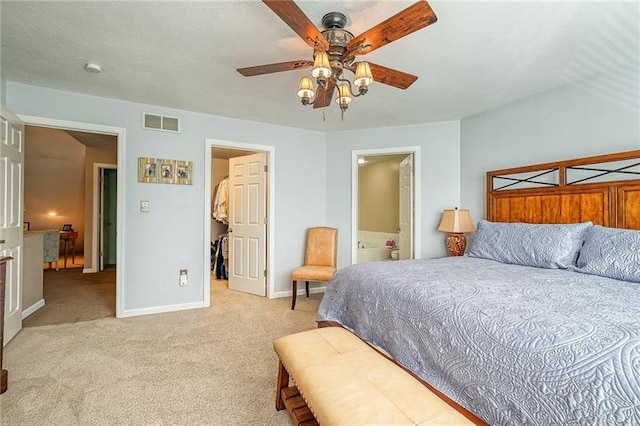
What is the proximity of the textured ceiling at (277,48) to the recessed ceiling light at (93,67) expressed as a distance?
38mm

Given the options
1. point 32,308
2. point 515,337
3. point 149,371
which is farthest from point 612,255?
point 32,308

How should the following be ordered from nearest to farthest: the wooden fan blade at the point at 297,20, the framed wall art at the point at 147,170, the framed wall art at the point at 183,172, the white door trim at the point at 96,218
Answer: the wooden fan blade at the point at 297,20, the framed wall art at the point at 147,170, the framed wall art at the point at 183,172, the white door trim at the point at 96,218

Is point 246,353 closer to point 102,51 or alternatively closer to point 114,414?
point 114,414

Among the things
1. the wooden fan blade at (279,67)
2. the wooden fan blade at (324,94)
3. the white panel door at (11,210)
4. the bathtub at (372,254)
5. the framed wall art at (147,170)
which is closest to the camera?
the wooden fan blade at (279,67)

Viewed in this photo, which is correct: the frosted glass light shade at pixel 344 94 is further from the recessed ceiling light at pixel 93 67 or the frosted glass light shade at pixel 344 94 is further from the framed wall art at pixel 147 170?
the framed wall art at pixel 147 170

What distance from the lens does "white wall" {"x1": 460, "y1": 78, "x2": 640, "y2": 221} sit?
2.44m

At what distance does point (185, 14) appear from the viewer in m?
1.87

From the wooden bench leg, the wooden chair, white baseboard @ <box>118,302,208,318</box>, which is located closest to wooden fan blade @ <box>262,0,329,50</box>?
the wooden bench leg

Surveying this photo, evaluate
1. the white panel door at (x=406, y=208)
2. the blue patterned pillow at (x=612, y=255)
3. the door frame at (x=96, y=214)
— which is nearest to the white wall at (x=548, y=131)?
the white panel door at (x=406, y=208)

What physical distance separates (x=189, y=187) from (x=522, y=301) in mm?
3449

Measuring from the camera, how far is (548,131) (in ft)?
9.70

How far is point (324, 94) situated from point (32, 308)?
409cm

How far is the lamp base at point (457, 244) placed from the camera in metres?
3.49

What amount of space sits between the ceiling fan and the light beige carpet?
1935mm
